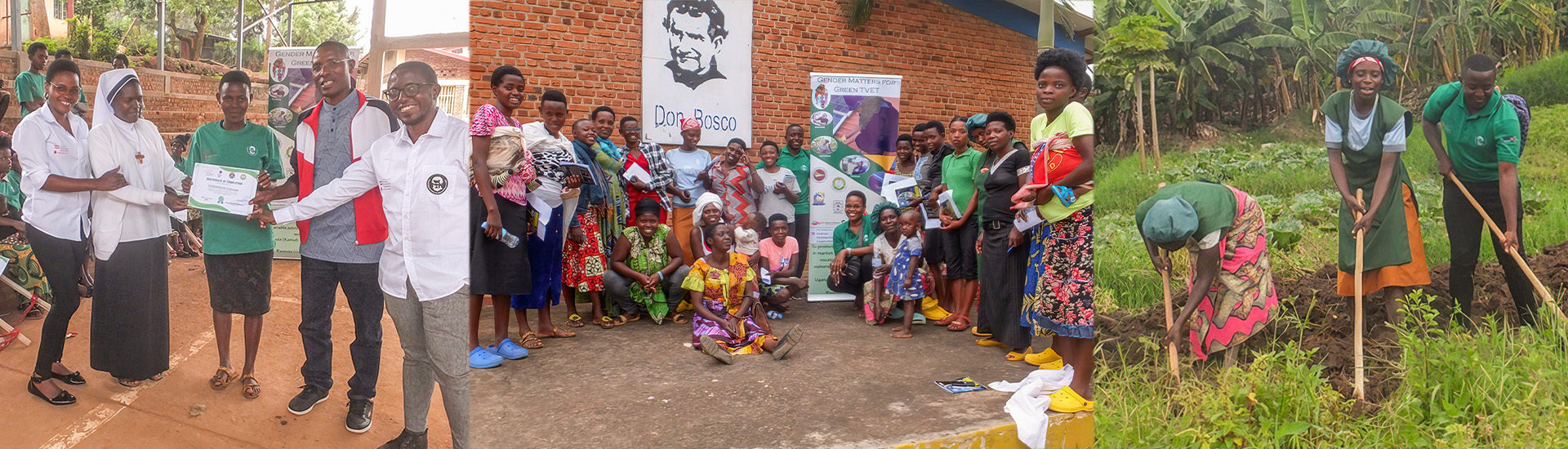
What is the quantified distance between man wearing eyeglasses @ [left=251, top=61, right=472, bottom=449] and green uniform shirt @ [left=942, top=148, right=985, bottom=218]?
2613 millimetres

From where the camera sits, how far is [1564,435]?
2.05 metres

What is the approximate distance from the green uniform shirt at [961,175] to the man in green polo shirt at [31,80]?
11.5 feet

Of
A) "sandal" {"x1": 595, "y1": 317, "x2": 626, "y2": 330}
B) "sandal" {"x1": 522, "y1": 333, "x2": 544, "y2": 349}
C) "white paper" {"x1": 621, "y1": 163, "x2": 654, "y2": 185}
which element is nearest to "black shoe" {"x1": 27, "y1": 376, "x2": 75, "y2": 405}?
"sandal" {"x1": 522, "y1": 333, "x2": 544, "y2": 349}

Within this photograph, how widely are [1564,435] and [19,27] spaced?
4.30 m

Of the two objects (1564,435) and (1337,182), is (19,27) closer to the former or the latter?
(1337,182)

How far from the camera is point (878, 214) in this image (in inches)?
170

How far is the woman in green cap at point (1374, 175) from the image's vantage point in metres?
2.14

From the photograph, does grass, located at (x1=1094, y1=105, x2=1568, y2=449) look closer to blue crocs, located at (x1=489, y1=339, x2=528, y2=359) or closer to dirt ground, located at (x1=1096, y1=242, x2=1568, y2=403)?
dirt ground, located at (x1=1096, y1=242, x2=1568, y2=403)

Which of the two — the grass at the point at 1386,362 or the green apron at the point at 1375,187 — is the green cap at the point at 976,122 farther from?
the green apron at the point at 1375,187

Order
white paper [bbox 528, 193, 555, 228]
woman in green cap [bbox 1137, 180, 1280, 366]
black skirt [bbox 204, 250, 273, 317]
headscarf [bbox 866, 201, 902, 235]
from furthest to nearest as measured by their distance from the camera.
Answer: headscarf [bbox 866, 201, 902, 235], white paper [bbox 528, 193, 555, 228], woman in green cap [bbox 1137, 180, 1280, 366], black skirt [bbox 204, 250, 273, 317]

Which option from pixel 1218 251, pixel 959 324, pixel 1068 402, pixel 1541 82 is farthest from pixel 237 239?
pixel 1541 82

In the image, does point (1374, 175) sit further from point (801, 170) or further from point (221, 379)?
point (221, 379)

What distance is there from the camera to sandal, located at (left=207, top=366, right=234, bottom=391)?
2160 mm

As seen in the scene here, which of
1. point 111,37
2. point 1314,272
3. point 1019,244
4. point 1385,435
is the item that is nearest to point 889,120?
point 1019,244
